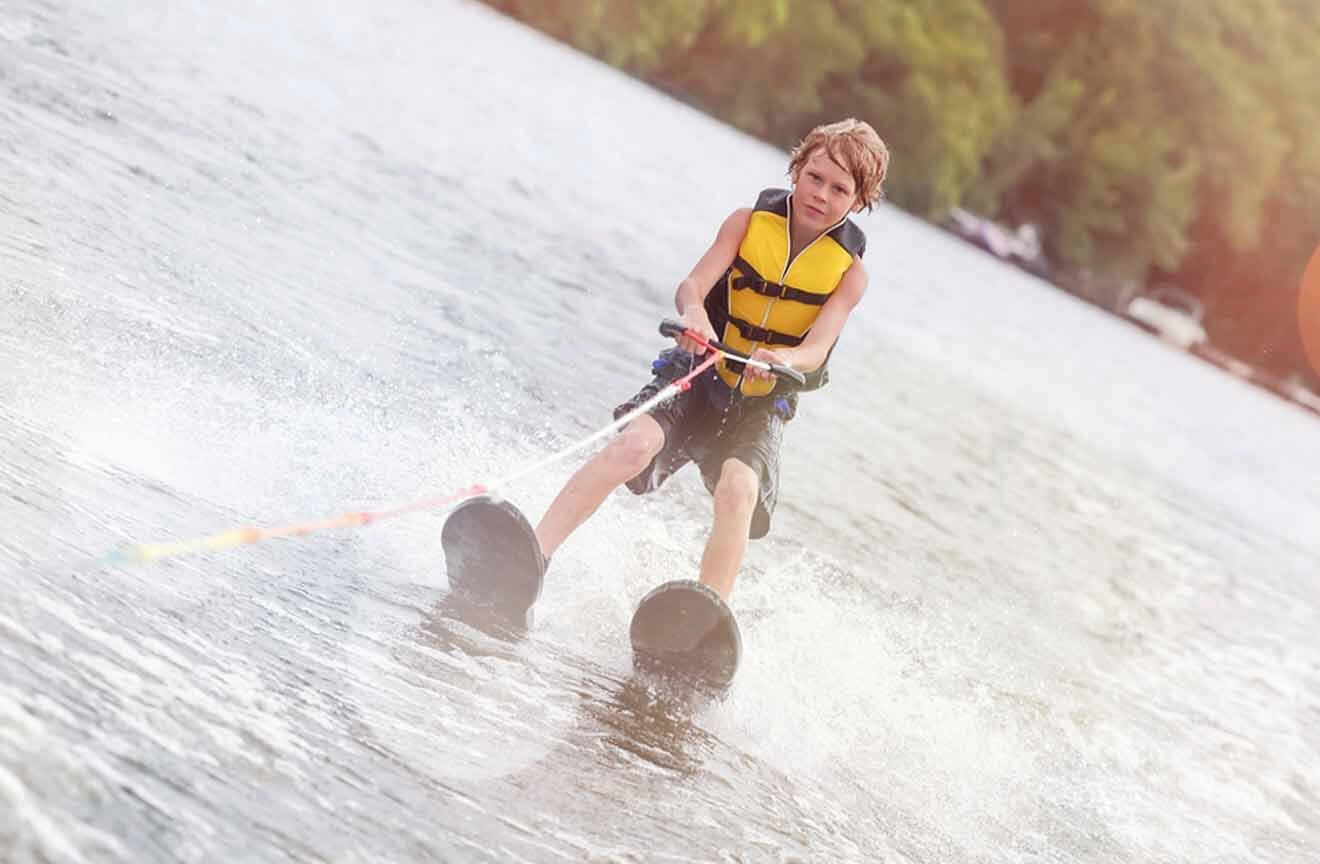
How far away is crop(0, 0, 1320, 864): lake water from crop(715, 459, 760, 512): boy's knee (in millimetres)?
517

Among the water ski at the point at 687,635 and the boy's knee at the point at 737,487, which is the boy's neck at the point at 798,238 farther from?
the water ski at the point at 687,635

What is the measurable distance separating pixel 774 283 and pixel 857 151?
1.57 ft

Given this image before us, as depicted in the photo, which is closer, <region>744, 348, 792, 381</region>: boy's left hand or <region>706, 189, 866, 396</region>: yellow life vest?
<region>744, 348, 792, 381</region>: boy's left hand

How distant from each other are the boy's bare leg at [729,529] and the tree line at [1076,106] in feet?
147

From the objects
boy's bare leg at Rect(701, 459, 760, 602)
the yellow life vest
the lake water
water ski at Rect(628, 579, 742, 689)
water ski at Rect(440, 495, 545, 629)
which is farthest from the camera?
the yellow life vest

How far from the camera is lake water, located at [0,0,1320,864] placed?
9.62 feet

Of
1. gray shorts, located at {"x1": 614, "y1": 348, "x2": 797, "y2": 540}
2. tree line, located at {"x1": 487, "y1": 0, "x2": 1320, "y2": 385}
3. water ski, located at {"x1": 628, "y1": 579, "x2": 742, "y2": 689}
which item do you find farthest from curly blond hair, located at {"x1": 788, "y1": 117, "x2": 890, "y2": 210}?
tree line, located at {"x1": 487, "y1": 0, "x2": 1320, "y2": 385}

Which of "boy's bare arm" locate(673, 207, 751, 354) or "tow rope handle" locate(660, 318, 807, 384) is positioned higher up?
"boy's bare arm" locate(673, 207, 751, 354)

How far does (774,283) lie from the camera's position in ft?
15.6

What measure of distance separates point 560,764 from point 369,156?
31.6 ft

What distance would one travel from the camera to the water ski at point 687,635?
Result: 4.26 meters

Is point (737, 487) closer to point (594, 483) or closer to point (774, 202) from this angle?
Result: point (594, 483)

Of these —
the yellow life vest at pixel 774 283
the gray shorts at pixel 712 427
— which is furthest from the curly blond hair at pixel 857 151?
the gray shorts at pixel 712 427

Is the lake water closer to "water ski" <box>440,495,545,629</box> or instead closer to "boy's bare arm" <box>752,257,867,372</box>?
"water ski" <box>440,495,545,629</box>
